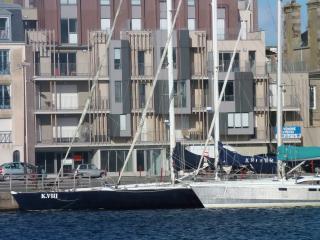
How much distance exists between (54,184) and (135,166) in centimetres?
3464

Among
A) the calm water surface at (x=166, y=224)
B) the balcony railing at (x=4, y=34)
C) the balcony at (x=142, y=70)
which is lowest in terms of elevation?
the calm water surface at (x=166, y=224)

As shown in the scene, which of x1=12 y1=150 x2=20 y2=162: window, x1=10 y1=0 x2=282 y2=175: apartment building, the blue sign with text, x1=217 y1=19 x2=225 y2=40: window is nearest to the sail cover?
the blue sign with text

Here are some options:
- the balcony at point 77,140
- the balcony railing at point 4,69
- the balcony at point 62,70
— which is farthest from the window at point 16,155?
the balcony at point 62,70

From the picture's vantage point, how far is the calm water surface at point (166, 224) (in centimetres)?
6025

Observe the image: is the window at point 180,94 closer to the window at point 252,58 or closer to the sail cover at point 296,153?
the window at point 252,58

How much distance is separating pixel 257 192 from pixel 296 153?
13.8 ft

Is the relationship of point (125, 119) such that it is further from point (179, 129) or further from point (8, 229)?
point (8, 229)

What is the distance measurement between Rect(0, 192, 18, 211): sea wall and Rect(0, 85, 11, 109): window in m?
31.3

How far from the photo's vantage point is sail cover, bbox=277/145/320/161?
7362 centimetres

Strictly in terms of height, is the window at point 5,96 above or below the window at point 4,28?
below

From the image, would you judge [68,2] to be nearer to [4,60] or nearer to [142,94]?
[4,60]

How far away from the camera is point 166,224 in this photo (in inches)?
2584

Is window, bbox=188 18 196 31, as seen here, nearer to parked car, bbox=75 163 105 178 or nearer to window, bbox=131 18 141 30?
window, bbox=131 18 141 30

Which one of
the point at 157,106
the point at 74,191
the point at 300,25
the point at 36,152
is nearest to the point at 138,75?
the point at 157,106
